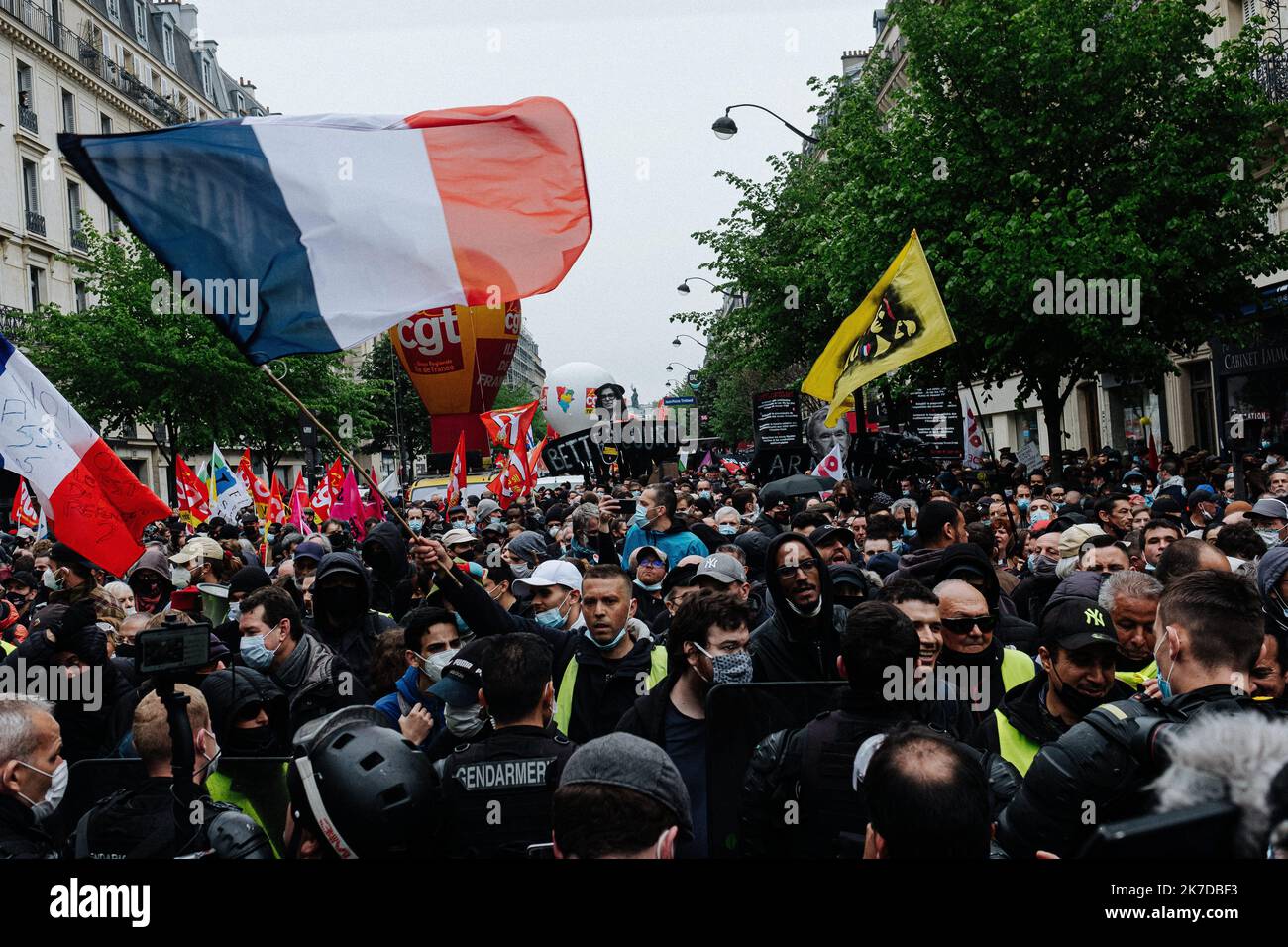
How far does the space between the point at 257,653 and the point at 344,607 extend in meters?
0.83

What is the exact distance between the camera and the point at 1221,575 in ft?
9.93

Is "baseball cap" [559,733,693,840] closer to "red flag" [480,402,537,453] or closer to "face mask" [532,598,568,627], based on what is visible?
"face mask" [532,598,568,627]

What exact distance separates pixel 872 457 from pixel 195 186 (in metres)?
14.8

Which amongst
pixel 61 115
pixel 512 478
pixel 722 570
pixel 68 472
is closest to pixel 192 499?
pixel 512 478

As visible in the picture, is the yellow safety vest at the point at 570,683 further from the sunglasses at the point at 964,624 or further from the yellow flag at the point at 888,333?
the yellow flag at the point at 888,333

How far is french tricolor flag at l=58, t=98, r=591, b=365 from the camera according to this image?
210 inches

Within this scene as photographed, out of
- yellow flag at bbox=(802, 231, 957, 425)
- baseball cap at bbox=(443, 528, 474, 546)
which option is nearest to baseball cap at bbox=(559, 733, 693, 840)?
baseball cap at bbox=(443, 528, 474, 546)

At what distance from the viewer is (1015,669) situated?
4773mm

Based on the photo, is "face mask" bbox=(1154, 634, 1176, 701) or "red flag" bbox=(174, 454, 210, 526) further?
"red flag" bbox=(174, 454, 210, 526)

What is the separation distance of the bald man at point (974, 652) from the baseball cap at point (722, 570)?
1484mm

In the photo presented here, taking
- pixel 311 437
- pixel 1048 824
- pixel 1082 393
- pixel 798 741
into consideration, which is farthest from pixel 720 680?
pixel 1082 393

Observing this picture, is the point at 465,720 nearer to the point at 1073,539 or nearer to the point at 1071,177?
the point at 1073,539

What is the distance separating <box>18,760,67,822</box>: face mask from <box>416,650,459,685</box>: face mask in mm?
1464
